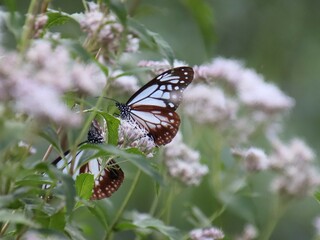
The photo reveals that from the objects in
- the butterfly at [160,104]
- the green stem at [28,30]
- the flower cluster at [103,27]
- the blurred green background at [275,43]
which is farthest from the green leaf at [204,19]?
the blurred green background at [275,43]

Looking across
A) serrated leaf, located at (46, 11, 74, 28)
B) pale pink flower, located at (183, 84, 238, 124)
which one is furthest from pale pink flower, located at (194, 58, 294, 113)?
serrated leaf, located at (46, 11, 74, 28)

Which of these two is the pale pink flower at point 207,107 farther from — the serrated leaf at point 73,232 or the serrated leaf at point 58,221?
the serrated leaf at point 58,221

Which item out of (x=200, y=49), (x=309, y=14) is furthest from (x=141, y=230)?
(x=309, y=14)

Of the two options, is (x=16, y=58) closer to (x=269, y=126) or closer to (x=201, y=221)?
(x=201, y=221)

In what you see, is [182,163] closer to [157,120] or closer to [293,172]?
[157,120]

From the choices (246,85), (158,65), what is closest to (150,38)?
(158,65)

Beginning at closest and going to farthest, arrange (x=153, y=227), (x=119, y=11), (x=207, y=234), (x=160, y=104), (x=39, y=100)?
(x=39, y=100), (x=119, y=11), (x=153, y=227), (x=207, y=234), (x=160, y=104)
